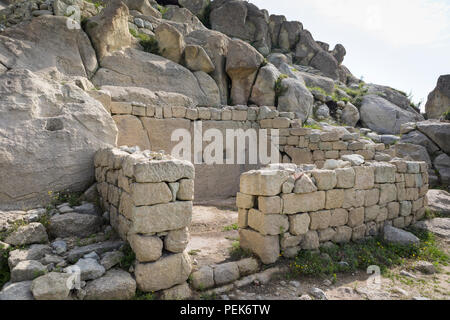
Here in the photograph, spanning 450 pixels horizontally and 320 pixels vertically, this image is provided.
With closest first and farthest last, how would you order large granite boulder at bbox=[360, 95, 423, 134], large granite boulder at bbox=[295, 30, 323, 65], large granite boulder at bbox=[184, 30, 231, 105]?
large granite boulder at bbox=[184, 30, 231, 105]
large granite boulder at bbox=[360, 95, 423, 134]
large granite boulder at bbox=[295, 30, 323, 65]

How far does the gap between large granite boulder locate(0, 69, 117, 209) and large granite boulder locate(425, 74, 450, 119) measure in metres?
20.4

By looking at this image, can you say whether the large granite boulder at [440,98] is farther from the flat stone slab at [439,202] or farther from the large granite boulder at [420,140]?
the flat stone slab at [439,202]

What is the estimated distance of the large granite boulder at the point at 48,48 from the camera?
6.14 meters

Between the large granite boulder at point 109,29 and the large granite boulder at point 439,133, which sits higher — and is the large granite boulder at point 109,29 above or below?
above

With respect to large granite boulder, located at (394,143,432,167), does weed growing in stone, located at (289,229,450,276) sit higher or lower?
lower

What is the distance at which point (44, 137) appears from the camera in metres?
4.71

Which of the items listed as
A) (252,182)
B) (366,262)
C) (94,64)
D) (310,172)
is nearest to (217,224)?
(252,182)

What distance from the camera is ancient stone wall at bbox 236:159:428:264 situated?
4.18 m

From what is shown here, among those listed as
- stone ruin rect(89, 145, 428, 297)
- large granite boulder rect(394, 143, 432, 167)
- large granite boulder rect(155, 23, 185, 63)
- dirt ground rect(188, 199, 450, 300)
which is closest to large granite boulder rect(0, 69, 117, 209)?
stone ruin rect(89, 145, 428, 297)

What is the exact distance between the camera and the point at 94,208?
14.8 ft

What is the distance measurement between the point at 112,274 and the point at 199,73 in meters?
8.10

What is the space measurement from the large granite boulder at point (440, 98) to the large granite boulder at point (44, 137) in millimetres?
20362

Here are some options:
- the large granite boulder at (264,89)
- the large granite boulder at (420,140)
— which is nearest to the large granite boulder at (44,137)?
the large granite boulder at (264,89)

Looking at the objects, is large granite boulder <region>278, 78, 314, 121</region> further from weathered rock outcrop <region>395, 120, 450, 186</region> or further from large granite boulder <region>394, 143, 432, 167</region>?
weathered rock outcrop <region>395, 120, 450, 186</region>
